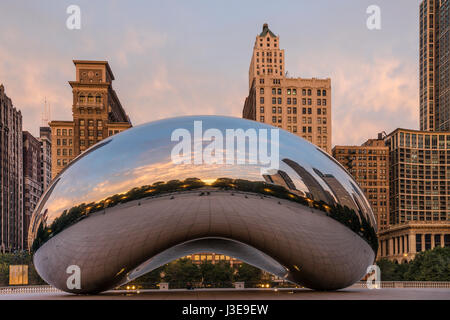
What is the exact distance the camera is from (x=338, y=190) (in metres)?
11.1

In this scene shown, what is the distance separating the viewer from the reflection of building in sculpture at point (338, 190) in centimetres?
1097

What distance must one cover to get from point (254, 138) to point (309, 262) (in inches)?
131

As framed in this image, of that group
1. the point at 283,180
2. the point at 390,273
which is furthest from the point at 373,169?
the point at 283,180

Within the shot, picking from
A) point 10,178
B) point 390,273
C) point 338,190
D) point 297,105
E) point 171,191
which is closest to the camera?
point 171,191

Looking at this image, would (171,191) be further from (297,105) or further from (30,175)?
(30,175)

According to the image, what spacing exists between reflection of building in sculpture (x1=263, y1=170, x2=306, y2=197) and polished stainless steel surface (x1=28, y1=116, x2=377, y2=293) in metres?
0.02

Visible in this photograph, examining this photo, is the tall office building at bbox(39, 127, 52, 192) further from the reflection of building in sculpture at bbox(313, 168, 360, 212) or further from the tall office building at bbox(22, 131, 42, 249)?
the reflection of building in sculpture at bbox(313, 168, 360, 212)

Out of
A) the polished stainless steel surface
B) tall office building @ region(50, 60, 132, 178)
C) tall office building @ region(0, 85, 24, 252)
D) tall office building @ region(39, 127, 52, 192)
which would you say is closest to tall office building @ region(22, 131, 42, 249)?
tall office building @ region(0, 85, 24, 252)

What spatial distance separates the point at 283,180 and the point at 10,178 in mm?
143039

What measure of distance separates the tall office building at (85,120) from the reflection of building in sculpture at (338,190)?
309 ft

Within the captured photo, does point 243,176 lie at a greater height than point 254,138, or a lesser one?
lesser

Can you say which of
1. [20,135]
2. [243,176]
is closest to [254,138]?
[243,176]

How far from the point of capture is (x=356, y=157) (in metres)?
141
